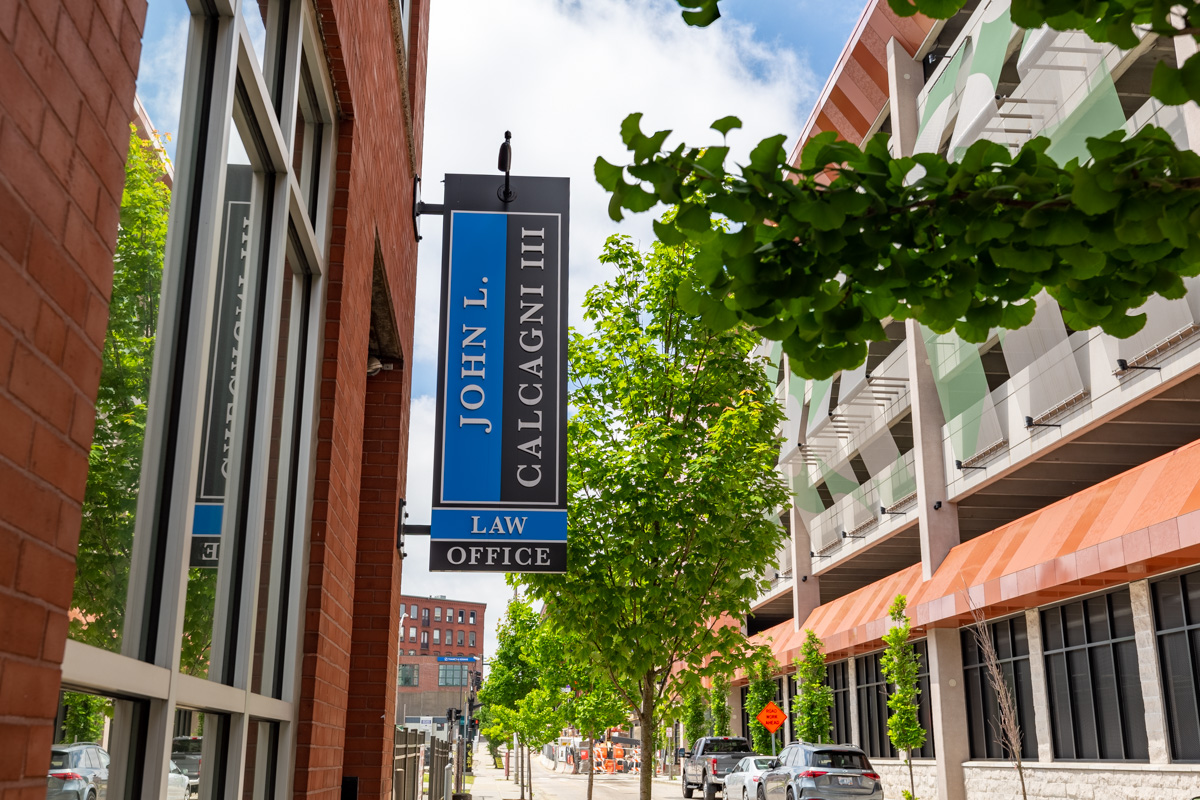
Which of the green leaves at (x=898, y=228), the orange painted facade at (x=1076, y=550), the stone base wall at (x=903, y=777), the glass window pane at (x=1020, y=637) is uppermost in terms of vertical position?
the orange painted facade at (x=1076, y=550)

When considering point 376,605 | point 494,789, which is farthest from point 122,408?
point 494,789

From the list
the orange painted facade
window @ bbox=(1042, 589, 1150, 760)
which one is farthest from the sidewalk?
window @ bbox=(1042, 589, 1150, 760)

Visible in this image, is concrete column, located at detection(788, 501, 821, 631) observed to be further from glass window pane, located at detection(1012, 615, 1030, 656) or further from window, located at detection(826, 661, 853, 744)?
glass window pane, located at detection(1012, 615, 1030, 656)

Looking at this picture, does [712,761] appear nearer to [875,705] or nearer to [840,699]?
[875,705]

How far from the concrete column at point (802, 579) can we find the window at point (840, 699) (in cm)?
233

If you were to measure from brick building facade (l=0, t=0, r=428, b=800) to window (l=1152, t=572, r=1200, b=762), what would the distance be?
53.8ft

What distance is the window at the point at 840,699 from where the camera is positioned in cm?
3656

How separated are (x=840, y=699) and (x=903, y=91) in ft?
67.9

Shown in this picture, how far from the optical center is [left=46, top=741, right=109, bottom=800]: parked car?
2.16 meters

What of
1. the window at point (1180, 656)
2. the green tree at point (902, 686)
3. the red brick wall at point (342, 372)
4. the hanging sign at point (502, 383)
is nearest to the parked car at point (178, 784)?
the red brick wall at point (342, 372)

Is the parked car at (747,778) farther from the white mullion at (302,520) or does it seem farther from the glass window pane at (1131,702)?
the white mullion at (302,520)

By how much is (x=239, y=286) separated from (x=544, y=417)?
4.21m

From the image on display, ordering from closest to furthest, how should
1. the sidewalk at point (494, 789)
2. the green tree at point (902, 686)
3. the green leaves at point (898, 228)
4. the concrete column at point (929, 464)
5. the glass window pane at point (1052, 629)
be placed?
1. the green leaves at point (898, 228)
2. the glass window pane at point (1052, 629)
3. the green tree at point (902, 686)
4. the concrete column at point (929, 464)
5. the sidewalk at point (494, 789)

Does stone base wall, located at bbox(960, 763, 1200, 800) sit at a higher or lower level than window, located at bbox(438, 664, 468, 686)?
lower
